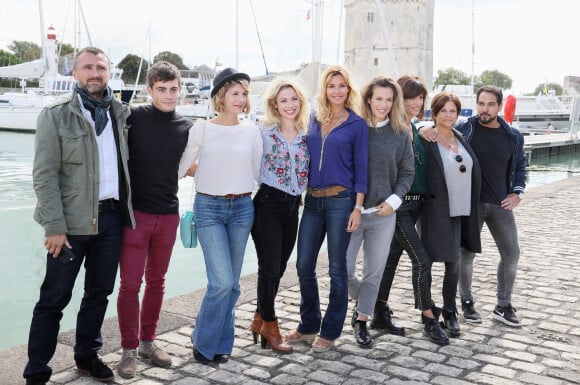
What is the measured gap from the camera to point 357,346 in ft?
14.6

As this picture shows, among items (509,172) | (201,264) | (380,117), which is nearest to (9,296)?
(201,264)

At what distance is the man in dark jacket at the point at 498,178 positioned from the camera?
16.5 ft

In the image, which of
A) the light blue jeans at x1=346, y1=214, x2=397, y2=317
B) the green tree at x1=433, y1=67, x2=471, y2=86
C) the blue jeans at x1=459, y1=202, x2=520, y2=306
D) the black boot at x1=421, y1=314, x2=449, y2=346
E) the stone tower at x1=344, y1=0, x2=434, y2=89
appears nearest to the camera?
the light blue jeans at x1=346, y1=214, x2=397, y2=317

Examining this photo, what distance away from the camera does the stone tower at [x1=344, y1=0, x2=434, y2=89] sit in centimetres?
7294

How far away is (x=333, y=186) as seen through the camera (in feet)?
13.8

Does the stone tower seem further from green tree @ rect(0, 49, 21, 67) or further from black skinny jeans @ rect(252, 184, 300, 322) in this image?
black skinny jeans @ rect(252, 184, 300, 322)

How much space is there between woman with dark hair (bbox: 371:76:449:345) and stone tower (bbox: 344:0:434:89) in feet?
225

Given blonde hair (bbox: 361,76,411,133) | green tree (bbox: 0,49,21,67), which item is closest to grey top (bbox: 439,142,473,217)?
blonde hair (bbox: 361,76,411,133)

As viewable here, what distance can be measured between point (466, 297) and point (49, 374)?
3.31m

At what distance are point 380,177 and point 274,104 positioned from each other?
894 mm

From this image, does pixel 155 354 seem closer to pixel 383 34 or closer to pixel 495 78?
pixel 383 34

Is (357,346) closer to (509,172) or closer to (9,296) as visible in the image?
(509,172)

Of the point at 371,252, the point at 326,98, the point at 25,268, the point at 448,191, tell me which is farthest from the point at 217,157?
the point at 25,268

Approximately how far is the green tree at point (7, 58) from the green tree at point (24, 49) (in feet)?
2.62
